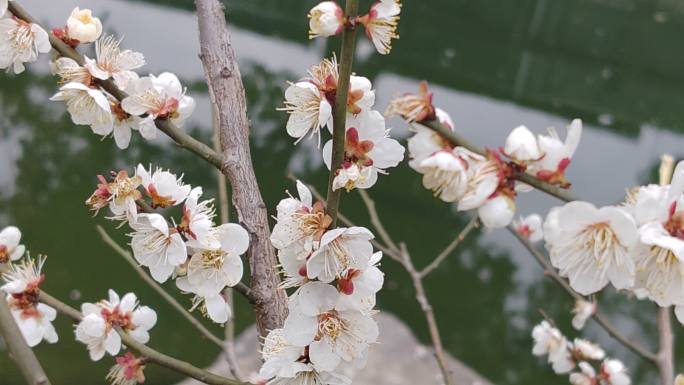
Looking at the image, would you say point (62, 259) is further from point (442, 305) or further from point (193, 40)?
point (193, 40)

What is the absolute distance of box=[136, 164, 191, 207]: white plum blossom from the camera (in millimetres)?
501

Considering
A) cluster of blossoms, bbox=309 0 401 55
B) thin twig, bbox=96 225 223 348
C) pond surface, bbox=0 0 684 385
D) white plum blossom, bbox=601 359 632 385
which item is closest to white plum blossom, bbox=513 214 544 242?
white plum blossom, bbox=601 359 632 385

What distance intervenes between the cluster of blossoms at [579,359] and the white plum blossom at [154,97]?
734 mm

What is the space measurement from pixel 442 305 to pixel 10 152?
1.85 metres

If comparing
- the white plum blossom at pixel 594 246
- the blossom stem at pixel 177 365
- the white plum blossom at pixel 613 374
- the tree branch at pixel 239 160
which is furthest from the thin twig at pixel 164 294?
the white plum blossom at pixel 613 374

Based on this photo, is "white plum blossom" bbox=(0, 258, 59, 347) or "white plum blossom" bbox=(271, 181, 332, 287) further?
"white plum blossom" bbox=(0, 258, 59, 347)

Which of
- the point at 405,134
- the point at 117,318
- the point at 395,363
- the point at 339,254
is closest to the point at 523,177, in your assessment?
the point at 339,254

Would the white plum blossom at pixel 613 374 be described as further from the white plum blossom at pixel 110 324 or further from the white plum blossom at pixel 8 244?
the white plum blossom at pixel 8 244

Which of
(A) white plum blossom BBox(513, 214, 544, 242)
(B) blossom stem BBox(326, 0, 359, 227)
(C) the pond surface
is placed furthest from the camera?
(C) the pond surface

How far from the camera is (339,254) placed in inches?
15.9

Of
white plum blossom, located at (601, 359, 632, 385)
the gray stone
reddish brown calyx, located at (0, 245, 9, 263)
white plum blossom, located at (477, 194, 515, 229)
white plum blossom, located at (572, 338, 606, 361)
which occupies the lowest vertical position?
the gray stone

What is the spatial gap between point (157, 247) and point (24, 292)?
0.20 metres

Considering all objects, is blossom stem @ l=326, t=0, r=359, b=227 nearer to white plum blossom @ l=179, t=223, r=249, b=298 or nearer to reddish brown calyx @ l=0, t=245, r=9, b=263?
white plum blossom @ l=179, t=223, r=249, b=298

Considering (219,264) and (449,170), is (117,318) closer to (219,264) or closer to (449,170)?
(219,264)
